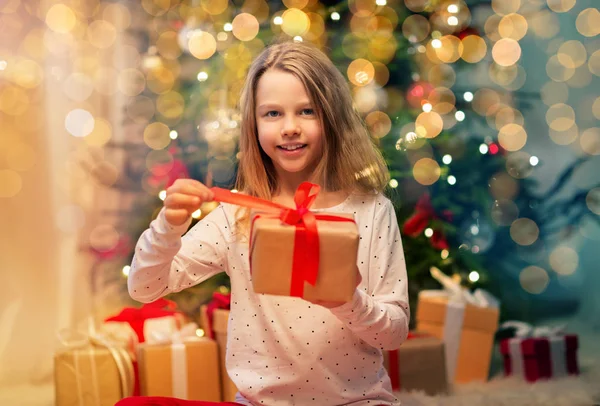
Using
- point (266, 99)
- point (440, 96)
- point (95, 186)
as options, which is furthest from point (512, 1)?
point (266, 99)

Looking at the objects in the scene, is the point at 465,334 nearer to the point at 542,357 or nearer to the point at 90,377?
the point at 542,357

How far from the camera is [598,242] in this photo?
10.8ft

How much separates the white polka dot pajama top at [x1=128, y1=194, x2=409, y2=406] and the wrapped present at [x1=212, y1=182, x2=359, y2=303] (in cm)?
21

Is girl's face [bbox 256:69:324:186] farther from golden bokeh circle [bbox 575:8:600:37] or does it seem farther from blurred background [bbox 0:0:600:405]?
golden bokeh circle [bbox 575:8:600:37]

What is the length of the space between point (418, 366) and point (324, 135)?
0.99m

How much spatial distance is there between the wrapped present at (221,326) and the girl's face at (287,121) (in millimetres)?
707

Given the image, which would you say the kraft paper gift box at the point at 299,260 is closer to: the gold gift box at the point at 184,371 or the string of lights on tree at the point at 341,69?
the gold gift box at the point at 184,371

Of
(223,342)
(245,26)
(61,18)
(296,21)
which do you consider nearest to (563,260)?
(296,21)

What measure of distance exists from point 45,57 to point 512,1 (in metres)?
1.79

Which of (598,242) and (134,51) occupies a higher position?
(134,51)

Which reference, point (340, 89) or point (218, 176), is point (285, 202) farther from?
point (218, 176)

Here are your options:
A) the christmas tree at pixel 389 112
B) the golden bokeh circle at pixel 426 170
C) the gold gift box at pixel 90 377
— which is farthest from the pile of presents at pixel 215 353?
the golden bokeh circle at pixel 426 170

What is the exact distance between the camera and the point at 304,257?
1.04 metres

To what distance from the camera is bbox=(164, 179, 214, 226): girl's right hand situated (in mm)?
1153
